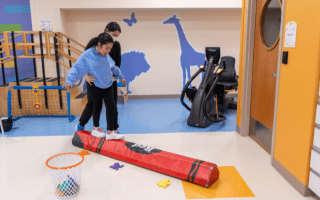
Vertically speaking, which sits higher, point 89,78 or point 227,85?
point 89,78

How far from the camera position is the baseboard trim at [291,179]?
6.81ft

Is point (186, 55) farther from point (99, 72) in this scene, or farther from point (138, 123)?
point (99, 72)

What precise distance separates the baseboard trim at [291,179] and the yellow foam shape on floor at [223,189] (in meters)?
0.42

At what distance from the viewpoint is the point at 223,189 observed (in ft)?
7.18

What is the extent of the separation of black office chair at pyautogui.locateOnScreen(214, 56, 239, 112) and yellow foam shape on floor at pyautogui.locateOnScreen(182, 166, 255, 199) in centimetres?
228

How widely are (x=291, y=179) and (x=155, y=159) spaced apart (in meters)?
1.28

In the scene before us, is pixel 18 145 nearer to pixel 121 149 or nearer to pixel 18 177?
pixel 18 177

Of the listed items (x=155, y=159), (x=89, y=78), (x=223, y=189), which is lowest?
(x=223, y=189)

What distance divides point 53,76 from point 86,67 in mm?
2937

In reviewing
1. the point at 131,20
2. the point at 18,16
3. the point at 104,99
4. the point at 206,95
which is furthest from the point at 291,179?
the point at 18,16

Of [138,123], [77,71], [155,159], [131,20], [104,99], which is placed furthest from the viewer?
[131,20]

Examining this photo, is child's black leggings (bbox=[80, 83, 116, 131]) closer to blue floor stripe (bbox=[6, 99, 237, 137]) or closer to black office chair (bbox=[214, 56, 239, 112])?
blue floor stripe (bbox=[6, 99, 237, 137])

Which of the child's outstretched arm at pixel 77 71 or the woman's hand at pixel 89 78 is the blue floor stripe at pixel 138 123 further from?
the child's outstretched arm at pixel 77 71

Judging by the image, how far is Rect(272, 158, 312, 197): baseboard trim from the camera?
2076 millimetres
